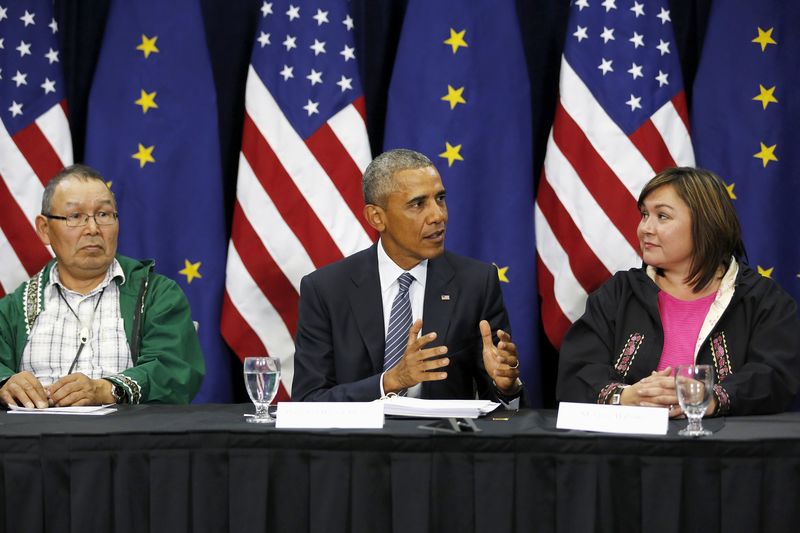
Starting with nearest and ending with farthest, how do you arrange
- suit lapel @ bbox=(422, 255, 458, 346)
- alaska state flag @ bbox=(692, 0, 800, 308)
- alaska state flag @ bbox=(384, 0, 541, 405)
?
suit lapel @ bbox=(422, 255, 458, 346)
alaska state flag @ bbox=(692, 0, 800, 308)
alaska state flag @ bbox=(384, 0, 541, 405)

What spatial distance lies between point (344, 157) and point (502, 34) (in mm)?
861

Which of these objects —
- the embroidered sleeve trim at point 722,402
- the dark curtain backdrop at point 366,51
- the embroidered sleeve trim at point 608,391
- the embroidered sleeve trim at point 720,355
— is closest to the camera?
the embroidered sleeve trim at point 722,402

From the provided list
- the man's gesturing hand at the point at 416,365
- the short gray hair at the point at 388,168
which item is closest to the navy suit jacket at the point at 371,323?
the short gray hair at the point at 388,168

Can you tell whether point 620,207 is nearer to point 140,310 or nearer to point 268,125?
point 268,125

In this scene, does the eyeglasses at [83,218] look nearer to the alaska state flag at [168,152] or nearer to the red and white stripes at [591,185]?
the alaska state flag at [168,152]

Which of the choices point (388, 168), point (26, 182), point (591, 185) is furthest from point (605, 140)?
point (26, 182)

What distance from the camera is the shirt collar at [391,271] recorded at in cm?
345

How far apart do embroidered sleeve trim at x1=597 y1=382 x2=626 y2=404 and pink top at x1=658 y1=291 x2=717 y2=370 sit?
0.33 m

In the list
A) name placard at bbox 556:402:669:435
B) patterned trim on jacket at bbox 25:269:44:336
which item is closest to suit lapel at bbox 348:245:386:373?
name placard at bbox 556:402:669:435

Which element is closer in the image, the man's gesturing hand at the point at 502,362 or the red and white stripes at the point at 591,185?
the man's gesturing hand at the point at 502,362

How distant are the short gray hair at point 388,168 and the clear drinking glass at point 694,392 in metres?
1.43

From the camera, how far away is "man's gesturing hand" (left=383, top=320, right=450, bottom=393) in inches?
109

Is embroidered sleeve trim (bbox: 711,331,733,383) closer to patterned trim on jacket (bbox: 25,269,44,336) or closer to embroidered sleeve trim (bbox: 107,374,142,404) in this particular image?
embroidered sleeve trim (bbox: 107,374,142,404)

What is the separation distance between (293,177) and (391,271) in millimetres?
929
